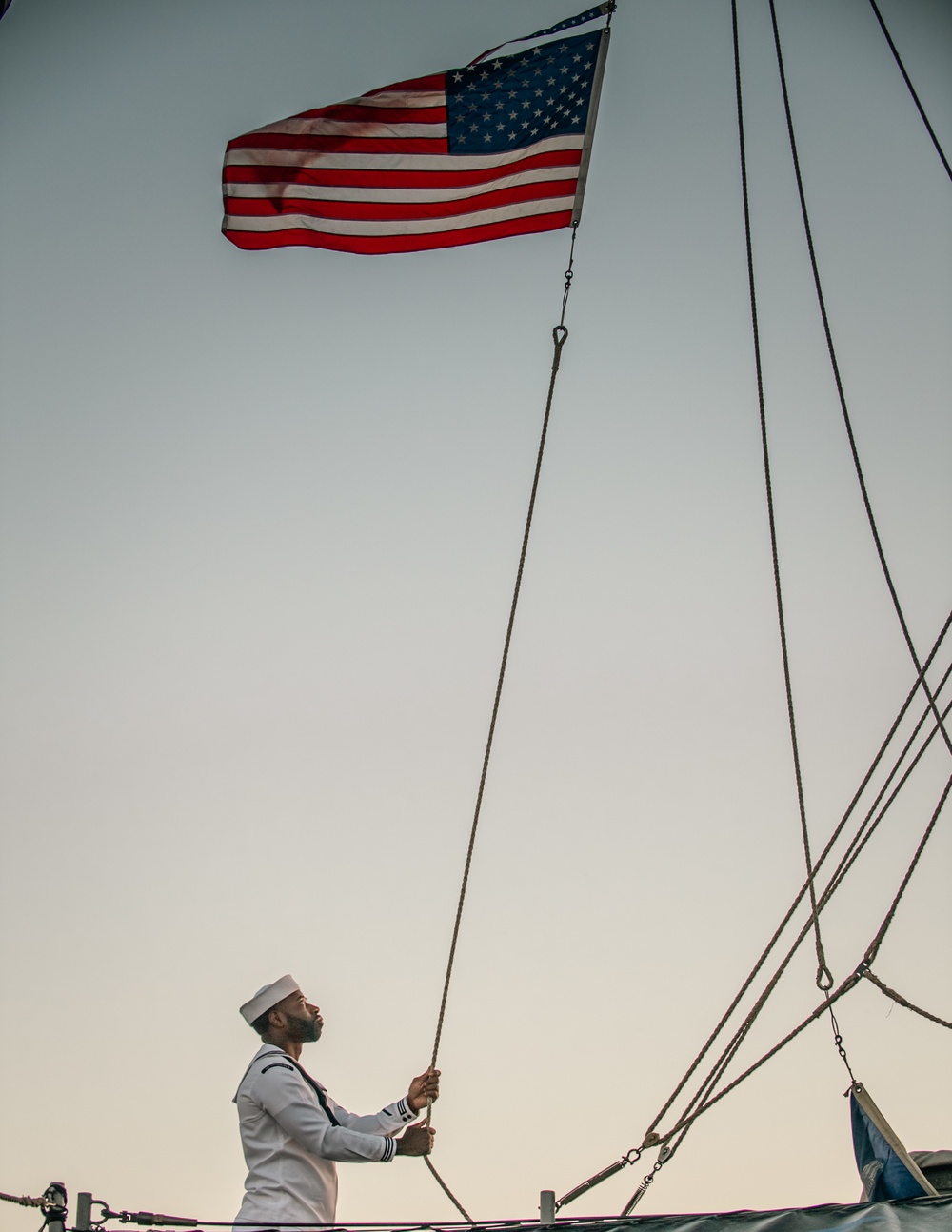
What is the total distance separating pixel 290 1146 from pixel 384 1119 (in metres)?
0.79

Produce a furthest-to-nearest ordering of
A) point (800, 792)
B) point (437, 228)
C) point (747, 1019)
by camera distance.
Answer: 1. point (437, 228)
2. point (800, 792)
3. point (747, 1019)

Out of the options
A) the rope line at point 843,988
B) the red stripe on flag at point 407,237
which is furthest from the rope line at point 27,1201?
the red stripe on flag at point 407,237

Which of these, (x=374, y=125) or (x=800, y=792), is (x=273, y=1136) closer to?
(x=800, y=792)

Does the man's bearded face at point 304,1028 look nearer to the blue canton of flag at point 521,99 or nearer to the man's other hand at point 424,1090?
the man's other hand at point 424,1090

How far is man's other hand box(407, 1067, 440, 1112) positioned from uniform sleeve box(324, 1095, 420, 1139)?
37mm

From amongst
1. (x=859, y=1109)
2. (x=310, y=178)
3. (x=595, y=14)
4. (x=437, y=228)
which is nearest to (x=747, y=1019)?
(x=859, y=1109)

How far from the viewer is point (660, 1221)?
476 centimetres

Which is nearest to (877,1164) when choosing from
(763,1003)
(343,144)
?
(763,1003)

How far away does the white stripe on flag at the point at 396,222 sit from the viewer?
7.63 meters

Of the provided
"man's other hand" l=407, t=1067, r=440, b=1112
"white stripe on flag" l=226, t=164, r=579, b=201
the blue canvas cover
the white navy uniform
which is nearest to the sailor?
the white navy uniform

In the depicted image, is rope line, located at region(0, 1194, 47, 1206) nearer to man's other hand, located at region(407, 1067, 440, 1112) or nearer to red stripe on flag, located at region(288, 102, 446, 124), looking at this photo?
man's other hand, located at region(407, 1067, 440, 1112)

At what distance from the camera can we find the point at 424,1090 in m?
6.10

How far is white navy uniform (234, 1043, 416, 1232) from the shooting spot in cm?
516

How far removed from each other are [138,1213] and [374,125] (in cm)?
621
